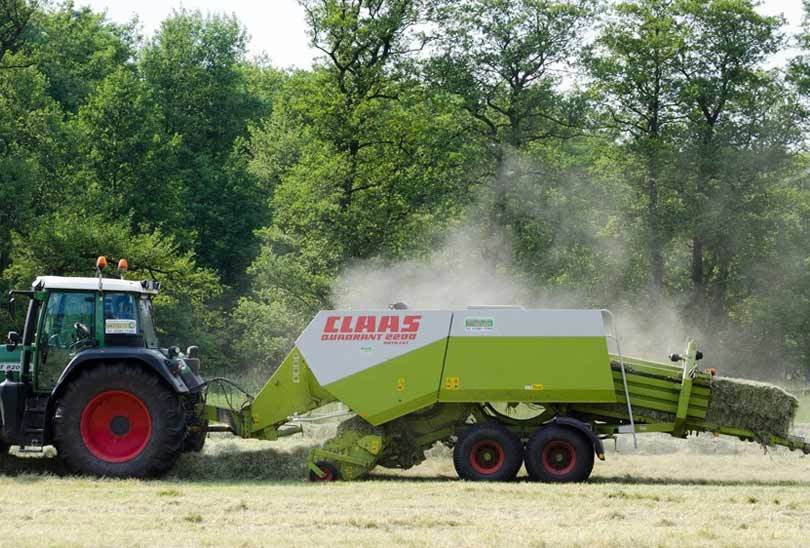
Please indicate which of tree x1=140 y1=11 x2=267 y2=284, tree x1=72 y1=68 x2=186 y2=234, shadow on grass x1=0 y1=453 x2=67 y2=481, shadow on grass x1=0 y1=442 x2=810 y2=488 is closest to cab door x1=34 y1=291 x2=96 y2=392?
shadow on grass x1=0 y1=453 x2=67 y2=481

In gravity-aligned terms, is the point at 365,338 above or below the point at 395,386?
above

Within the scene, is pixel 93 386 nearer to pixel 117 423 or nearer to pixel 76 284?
pixel 117 423

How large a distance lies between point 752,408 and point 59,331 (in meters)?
9.01

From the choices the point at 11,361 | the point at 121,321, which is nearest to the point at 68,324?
the point at 121,321

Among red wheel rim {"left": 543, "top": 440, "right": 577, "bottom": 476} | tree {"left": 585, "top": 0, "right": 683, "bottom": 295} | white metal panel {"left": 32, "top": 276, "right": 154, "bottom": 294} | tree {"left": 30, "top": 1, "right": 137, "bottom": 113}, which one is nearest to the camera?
red wheel rim {"left": 543, "top": 440, "right": 577, "bottom": 476}

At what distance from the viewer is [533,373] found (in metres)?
15.3

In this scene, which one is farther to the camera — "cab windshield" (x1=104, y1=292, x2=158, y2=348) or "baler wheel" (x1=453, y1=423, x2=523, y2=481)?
"cab windshield" (x1=104, y1=292, x2=158, y2=348)

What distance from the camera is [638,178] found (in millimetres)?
38969

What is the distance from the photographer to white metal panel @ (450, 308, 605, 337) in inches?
606

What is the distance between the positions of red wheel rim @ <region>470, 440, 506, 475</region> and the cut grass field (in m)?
0.69

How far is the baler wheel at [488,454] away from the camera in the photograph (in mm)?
15273

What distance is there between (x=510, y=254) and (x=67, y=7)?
23.9 meters

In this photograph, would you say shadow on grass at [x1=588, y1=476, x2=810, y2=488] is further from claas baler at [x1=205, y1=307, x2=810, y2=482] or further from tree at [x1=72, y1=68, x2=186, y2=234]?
tree at [x1=72, y1=68, x2=186, y2=234]

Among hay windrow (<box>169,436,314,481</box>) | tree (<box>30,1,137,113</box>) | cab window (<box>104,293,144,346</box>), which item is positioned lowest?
hay windrow (<box>169,436,314,481</box>)
